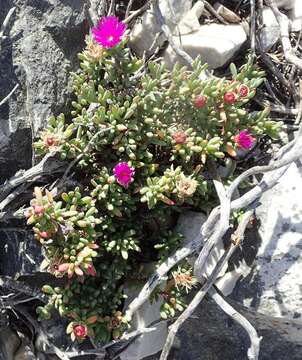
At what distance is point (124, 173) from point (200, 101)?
40cm

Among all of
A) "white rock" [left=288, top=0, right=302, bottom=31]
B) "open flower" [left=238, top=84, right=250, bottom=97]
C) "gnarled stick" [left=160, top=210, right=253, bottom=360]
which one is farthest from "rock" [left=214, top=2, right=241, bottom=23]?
"gnarled stick" [left=160, top=210, right=253, bottom=360]

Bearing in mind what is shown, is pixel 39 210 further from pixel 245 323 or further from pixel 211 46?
pixel 211 46

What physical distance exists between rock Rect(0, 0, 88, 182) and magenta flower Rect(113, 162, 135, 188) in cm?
41

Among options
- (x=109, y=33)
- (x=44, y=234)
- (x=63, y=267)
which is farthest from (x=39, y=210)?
(x=109, y=33)

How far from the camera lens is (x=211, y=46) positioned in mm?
2539

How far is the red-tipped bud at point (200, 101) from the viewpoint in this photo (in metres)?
2.23

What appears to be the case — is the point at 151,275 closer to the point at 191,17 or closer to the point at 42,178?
the point at 42,178

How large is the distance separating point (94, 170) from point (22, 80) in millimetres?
472

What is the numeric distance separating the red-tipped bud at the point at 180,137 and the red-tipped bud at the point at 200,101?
0.40 feet

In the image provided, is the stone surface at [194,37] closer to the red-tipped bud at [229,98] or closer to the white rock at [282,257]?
the red-tipped bud at [229,98]

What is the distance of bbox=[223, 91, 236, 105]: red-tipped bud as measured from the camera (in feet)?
7.43

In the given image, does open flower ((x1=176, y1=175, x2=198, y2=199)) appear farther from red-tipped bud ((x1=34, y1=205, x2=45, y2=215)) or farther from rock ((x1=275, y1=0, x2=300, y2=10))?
rock ((x1=275, y1=0, x2=300, y2=10))

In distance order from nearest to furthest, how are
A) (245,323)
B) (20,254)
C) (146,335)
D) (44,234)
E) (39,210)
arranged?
(39,210), (44,234), (245,323), (20,254), (146,335)

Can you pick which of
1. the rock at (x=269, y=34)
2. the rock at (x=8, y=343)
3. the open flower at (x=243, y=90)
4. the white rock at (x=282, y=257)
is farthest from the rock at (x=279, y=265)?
the rock at (x=8, y=343)
